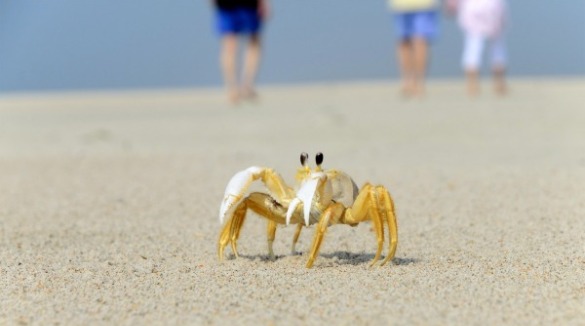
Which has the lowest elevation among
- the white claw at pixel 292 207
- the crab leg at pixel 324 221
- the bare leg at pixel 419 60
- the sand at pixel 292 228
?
the sand at pixel 292 228

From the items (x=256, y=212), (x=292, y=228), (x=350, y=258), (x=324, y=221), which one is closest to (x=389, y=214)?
(x=324, y=221)

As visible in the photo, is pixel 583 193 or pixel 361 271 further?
pixel 583 193

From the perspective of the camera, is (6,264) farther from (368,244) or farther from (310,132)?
(310,132)

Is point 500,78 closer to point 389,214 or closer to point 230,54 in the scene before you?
point 230,54

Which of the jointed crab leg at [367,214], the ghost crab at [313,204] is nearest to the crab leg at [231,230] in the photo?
the ghost crab at [313,204]

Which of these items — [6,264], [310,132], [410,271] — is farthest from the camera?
[310,132]

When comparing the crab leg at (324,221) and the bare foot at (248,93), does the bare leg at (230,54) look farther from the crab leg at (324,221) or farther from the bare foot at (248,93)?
the crab leg at (324,221)

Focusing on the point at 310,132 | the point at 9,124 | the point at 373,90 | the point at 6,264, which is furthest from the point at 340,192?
the point at 373,90
